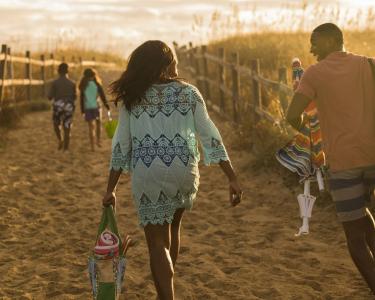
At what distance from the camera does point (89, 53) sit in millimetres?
33750

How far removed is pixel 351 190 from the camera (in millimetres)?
4012

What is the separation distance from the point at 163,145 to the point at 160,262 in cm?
64

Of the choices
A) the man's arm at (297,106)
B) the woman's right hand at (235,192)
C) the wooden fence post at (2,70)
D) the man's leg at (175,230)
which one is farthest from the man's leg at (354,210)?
the wooden fence post at (2,70)

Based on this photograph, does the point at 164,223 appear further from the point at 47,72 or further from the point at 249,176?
the point at 47,72

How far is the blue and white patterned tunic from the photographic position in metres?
3.80

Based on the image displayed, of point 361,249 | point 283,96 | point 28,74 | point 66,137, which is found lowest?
point 66,137

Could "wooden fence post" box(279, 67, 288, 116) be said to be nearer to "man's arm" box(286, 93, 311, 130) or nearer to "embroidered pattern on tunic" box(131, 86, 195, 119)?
"man's arm" box(286, 93, 311, 130)

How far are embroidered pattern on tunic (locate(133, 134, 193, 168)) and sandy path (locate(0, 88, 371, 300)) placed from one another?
1.48 metres

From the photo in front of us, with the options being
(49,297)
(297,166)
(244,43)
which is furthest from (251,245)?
(244,43)

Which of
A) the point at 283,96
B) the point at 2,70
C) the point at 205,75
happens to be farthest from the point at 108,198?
the point at 205,75

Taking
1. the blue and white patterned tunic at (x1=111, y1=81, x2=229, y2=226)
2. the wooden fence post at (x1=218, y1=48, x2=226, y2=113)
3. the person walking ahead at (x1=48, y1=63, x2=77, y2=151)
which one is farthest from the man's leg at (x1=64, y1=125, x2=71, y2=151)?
the blue and white patterned tunic at (x1=111, y1=81, x2=229, y2=226)

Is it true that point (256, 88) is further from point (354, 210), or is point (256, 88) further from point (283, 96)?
point (354, 210)

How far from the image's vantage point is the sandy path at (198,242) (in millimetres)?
5141

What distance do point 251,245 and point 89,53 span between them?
28.3m
